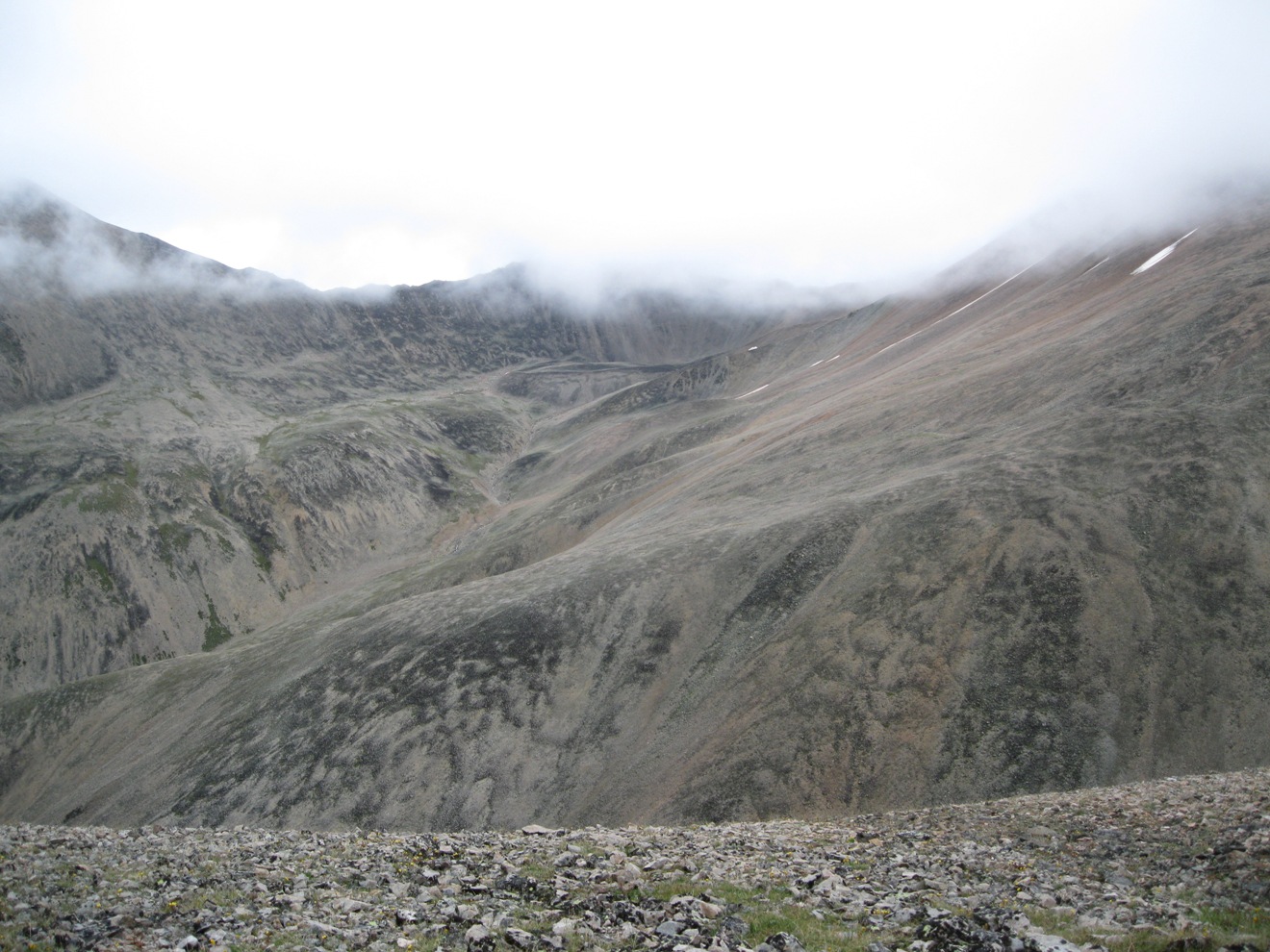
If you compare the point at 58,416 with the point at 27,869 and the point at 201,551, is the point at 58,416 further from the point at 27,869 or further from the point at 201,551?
the point at 27,869

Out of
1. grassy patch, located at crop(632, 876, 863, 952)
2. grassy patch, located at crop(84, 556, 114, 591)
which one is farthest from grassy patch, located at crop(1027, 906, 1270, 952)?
grassy patch, located at crop(84, 556, 114, 591)

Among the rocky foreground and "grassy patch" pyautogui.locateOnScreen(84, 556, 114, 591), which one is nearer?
the rocky foreground

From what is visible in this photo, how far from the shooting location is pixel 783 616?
3853 cm

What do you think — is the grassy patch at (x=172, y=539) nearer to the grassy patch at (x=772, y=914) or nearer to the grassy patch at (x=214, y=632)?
the grassy patch at (x=214, y=632)

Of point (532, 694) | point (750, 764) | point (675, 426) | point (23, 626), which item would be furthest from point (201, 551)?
point (750, 764)

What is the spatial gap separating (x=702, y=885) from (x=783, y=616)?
26340 millimetres

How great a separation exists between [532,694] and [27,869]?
27.5m

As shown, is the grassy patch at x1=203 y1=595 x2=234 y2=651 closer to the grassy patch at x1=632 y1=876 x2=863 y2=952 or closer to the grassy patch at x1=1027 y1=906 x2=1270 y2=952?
the grassy patch at x1=632 y1=876 x2=863 y2=952

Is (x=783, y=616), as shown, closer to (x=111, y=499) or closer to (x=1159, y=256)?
(x=1159, y=256)

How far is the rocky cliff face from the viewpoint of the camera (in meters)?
29.3

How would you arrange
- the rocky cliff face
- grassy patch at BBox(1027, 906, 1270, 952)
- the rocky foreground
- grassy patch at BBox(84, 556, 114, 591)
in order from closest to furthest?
grassy patch at BBox(1027, 906, 1270, 952)
the rocky foreground
the rocky cliff face
grassy patch at BBox(84, 556, 114, 591)

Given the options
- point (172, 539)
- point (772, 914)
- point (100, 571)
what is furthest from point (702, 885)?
point (172, 539)

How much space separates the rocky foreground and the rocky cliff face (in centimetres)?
1230

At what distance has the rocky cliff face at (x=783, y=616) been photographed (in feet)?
96.0
